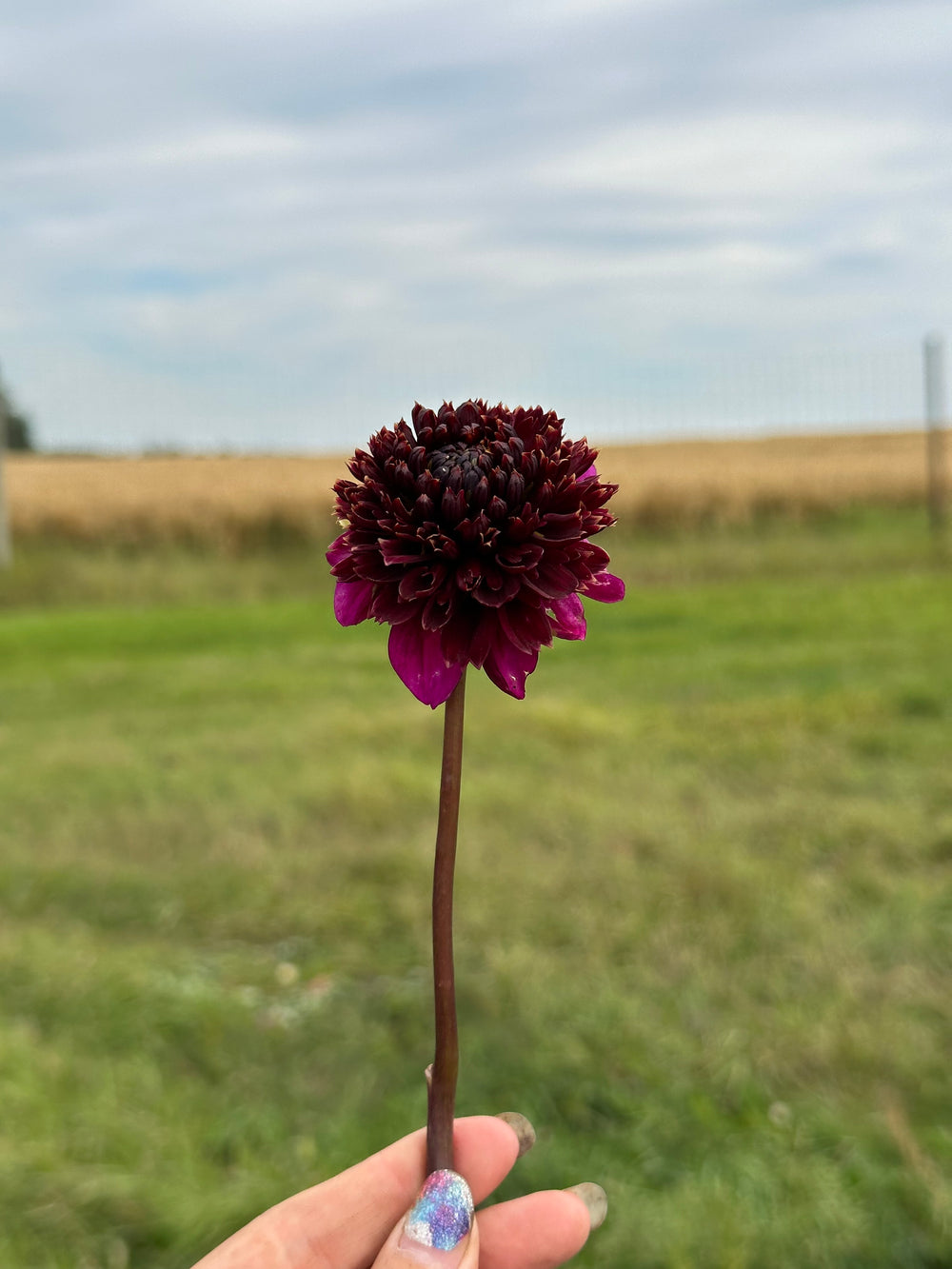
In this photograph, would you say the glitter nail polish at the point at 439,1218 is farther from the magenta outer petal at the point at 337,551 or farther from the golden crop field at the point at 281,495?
the golden crop field at the point at 281,495

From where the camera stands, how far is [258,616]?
1112cm

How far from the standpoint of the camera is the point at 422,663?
1.13 meters

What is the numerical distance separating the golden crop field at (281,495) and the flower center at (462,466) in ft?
39.6

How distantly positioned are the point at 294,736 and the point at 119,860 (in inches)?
65.0

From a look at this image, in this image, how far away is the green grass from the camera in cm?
303

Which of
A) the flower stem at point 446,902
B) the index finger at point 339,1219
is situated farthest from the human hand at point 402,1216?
the flower stem at point 446,902

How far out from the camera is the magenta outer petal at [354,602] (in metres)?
1.19

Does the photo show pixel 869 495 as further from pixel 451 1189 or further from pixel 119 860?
pixel 451 1189

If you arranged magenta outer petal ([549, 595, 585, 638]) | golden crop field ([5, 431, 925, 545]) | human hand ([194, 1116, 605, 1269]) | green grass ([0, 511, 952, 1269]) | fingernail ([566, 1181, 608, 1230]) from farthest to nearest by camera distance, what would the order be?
golden crop field ([5, 431, 925, 545]), green grass ([0, 511, 952, 1269]), fingernail ([566, 1181, 608, 1230]), human hand ([194, 1116, 605, 1269]), magenta outer petal ([549, 595, 585, 638])

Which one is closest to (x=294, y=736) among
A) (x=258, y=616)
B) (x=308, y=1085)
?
(x=308, y=1085)

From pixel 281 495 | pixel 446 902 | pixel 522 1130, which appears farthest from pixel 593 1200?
pixel 281 495

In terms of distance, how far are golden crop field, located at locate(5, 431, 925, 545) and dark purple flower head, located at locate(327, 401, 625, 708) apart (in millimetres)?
12036

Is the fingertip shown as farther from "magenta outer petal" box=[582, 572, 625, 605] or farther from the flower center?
the flower center

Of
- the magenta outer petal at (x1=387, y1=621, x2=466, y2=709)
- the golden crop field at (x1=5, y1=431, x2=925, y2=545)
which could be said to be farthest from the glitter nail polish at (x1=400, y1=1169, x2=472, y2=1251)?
the golden crop field at (x1=5, y1=431, x2=925, y2=545)
